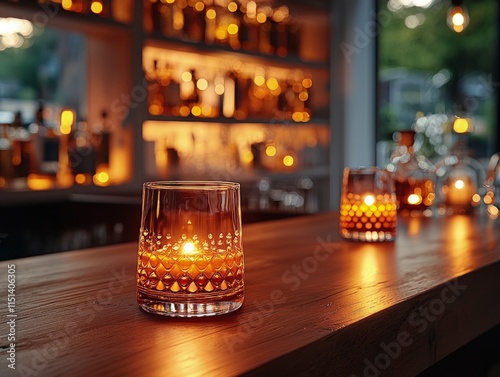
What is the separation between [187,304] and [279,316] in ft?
0.31

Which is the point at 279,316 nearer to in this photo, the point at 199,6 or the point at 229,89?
the point at 199,6

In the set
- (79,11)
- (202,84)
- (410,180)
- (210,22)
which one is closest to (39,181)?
(79,11)

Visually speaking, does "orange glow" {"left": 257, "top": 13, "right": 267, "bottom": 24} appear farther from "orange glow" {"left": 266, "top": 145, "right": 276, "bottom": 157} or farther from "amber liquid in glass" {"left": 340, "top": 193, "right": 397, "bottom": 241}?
"amber liquid in glass" {"left": 340, "top": 193, "right": 397, "bottom": 241}

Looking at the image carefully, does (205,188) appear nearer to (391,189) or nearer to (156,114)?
(391,189)

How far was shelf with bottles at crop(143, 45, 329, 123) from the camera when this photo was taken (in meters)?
3.50

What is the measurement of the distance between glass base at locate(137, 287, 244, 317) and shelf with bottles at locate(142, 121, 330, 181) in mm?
2586

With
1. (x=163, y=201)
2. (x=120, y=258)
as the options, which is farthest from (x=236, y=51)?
(x=163, y=201)

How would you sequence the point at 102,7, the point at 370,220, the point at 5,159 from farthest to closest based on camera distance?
the point at 102,7 < the point at 5,159 < the point at 370,220

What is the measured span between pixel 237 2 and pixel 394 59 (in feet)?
4.63

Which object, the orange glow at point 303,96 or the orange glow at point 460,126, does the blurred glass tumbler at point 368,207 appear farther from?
the orange glow at point 303,96

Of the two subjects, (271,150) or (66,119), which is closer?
(66,119)

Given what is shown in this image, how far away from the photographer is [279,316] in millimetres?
737

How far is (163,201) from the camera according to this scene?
739 mm

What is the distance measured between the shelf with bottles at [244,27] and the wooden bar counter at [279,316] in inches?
91.4
